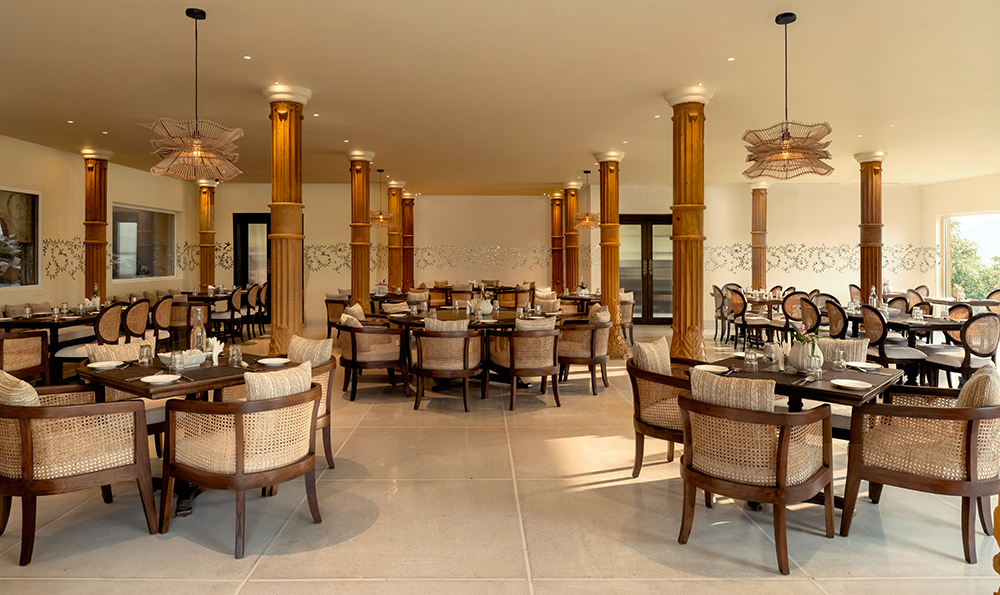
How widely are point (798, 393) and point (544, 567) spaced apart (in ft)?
5.65

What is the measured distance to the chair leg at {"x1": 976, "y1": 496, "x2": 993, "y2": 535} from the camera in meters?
3.01

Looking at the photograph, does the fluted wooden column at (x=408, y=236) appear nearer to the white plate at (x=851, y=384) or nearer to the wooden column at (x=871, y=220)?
the wooden column at (x=871, y=220)

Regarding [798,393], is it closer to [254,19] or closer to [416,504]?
[416,504]

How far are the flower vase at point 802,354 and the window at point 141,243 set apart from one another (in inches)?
482

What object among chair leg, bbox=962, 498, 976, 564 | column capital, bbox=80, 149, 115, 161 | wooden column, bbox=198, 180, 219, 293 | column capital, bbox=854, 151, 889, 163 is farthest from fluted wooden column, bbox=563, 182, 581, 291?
chair leg, bbox=962, 498, 976, 564

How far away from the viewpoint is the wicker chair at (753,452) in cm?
273

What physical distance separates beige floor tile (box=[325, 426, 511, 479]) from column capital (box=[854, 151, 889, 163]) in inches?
336

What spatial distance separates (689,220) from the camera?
665 cm

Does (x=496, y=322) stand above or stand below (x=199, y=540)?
above

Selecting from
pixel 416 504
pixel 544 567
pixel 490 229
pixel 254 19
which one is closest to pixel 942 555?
pixel 544 567

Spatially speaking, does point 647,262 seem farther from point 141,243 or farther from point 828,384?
point 141,243

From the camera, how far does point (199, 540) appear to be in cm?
306

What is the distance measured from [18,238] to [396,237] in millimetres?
7167

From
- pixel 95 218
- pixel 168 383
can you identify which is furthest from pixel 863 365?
pixel 95 218
